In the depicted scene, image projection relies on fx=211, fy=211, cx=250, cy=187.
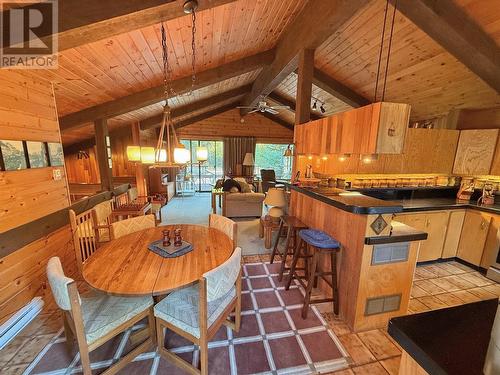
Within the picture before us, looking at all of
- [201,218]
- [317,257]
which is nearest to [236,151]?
[201,218]

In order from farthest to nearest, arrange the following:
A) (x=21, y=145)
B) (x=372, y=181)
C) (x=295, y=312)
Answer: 1. (x=372, y=181)
2. (x=295, y=312)
3. (x=21, y=145)

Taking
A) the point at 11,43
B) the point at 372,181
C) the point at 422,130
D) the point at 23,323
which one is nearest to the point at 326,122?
the point at 372,181

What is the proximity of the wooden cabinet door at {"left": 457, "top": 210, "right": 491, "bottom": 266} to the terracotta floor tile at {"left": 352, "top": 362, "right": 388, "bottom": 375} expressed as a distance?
8.52 ft

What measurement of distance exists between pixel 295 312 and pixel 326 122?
2189 mm

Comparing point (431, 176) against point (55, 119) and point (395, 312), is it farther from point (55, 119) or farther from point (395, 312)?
point (55, 119)

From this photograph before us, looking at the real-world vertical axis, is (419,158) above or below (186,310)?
above

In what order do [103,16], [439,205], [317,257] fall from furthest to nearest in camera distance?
[439,205]
[317,257]
[103,16]

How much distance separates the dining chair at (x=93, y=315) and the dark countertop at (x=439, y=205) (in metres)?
3.15

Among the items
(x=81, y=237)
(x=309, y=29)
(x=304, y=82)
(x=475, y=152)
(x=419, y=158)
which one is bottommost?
(x=81, y=237)

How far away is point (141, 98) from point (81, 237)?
229 centimetres

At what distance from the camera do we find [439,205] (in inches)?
117

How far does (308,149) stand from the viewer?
306cm

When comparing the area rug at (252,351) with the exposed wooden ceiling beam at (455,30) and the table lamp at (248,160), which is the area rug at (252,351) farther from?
the table lamp at (248,160)

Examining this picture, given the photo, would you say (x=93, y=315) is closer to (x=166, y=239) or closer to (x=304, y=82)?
(x=166, y=239)
